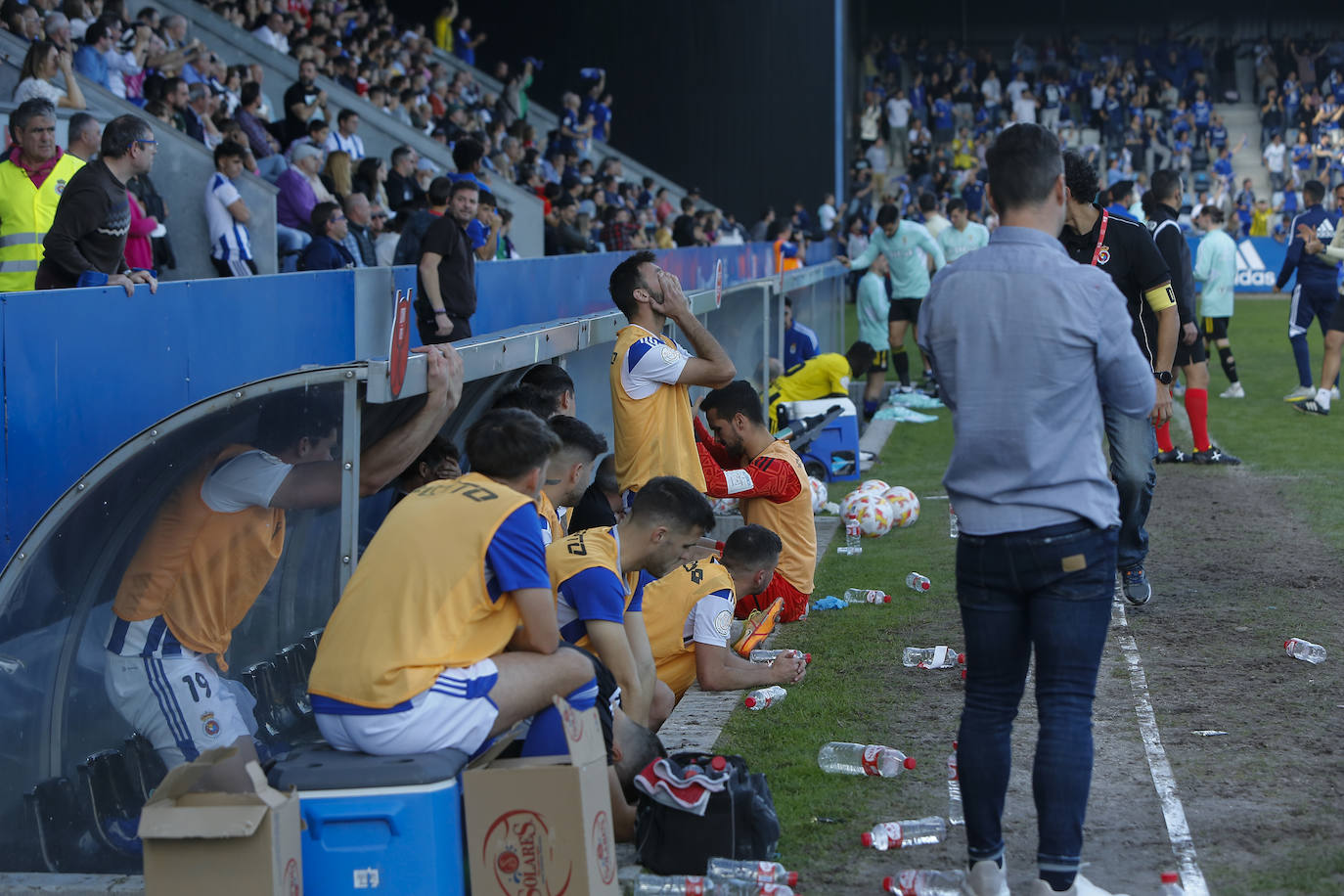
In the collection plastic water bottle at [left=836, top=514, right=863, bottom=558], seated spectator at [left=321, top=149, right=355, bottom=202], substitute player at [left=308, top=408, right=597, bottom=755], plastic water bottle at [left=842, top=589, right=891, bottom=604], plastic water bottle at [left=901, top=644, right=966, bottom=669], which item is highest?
seated spectator at [left=321, top=149, right=355, bottom=202]

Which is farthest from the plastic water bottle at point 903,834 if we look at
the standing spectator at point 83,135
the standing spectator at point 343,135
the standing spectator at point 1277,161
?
the standing spectator at point 1277,161

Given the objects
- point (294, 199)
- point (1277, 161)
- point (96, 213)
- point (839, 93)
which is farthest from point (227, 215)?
point (1277, 161)

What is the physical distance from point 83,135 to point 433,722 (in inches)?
197

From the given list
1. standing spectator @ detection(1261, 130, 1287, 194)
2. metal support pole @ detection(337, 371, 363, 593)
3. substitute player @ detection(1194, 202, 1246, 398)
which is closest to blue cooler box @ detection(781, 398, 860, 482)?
substitute player @ detection(1194, 202, 1246, 398)

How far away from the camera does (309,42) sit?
18.0 m

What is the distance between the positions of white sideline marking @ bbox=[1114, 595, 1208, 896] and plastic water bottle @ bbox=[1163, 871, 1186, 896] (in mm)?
39

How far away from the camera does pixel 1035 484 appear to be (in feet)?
11.9

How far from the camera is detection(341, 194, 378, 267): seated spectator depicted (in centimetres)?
1129

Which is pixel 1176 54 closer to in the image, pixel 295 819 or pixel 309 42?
pixel 309 42

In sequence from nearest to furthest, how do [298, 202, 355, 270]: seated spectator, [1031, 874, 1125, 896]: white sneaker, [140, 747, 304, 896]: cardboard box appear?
[140, 747, 304, 896]: cardboard box < [1031, 874, 1125, 896]: white sneaker < [298, 202, 355, 270]: seated spectator

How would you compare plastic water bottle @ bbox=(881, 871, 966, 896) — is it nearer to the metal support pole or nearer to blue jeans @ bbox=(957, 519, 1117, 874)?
blue jeans @ bbox=(957, 519, 1117, 874)

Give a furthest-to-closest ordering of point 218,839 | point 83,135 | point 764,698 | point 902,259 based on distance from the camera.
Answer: point 902,259, point 83,135, point 764,698, point 218,839

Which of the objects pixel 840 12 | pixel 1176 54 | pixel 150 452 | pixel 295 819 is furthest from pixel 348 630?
pixel 1176 54

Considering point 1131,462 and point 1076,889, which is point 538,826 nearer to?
point 1076,889
